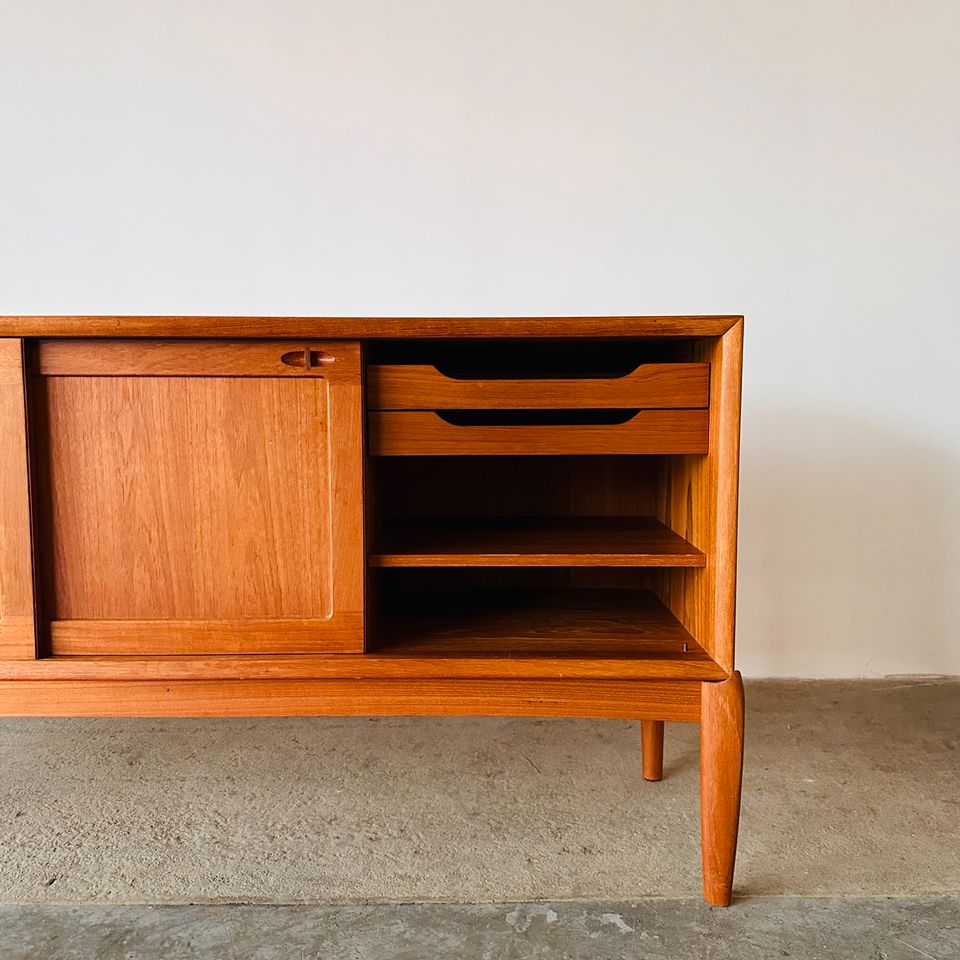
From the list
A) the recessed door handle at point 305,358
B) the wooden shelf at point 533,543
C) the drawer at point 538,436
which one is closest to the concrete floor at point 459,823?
the wooden shelf at point 533,543

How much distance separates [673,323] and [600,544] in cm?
32

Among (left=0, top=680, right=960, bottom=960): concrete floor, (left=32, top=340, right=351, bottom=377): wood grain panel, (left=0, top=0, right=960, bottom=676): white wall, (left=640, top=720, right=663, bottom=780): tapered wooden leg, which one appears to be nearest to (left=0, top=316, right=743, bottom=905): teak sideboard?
(left=32, top=340, right=351, bottom=377): wood grain panel

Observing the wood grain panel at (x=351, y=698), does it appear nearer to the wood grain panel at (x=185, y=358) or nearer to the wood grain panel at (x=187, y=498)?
the wood grain panel at (x=187, y=498)

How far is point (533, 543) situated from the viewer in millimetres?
1103

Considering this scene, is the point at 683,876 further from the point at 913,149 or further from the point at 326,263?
the point at 913,149

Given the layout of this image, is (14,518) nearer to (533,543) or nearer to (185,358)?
(185,358)

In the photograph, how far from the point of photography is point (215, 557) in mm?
983

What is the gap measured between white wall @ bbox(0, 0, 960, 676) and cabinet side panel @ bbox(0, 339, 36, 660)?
2.75 feet

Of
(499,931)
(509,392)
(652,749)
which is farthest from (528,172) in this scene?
(499,931)

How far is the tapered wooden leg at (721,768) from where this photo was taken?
0.94m

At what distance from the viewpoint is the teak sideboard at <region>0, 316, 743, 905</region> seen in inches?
37.3

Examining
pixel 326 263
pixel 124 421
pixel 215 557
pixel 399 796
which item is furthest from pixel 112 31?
pixel 399 796

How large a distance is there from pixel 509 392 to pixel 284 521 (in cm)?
32

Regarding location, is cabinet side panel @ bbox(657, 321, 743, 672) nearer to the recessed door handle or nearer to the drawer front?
the drawer front
